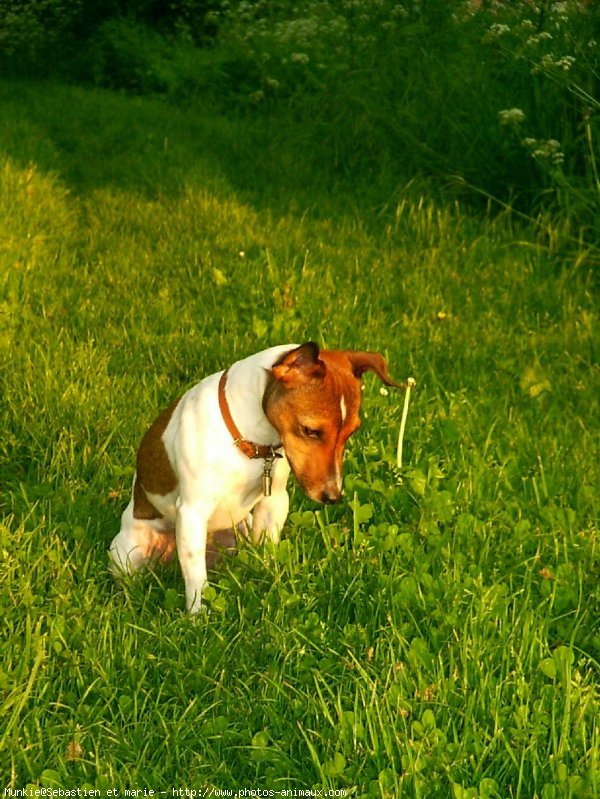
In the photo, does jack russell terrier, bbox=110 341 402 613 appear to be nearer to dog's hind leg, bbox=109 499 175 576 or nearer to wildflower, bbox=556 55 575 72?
dog's hind leg, bbox=109 499 175 576

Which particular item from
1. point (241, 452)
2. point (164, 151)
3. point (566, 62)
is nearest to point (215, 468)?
point (241, 452)

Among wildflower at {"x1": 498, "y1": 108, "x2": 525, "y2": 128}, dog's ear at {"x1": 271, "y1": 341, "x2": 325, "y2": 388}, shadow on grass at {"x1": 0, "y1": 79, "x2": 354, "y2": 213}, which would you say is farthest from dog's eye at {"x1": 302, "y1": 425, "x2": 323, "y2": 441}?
shadow on grass at {"x1": 0, "y1": 79, "x2": 354, "y2": 213}

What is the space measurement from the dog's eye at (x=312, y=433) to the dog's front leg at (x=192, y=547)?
0.48 m

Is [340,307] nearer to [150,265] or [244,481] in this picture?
[150,265]

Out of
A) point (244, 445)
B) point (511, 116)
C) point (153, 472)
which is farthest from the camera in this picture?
point (511, 116)

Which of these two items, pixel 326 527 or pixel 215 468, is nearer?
pixel 215 468

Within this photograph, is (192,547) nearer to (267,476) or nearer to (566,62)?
(267,476)

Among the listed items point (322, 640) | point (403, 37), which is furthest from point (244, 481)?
point (403, 37)

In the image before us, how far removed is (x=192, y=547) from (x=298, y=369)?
0.74m

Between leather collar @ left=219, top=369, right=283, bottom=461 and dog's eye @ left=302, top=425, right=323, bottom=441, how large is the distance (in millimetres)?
240

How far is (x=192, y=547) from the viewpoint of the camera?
3.30 m

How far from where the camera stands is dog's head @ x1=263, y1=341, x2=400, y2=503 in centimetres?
296

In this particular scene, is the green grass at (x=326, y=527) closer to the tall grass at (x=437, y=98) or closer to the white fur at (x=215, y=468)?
the white fur at (x=215, y=468)

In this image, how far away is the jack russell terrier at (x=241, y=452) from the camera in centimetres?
299
